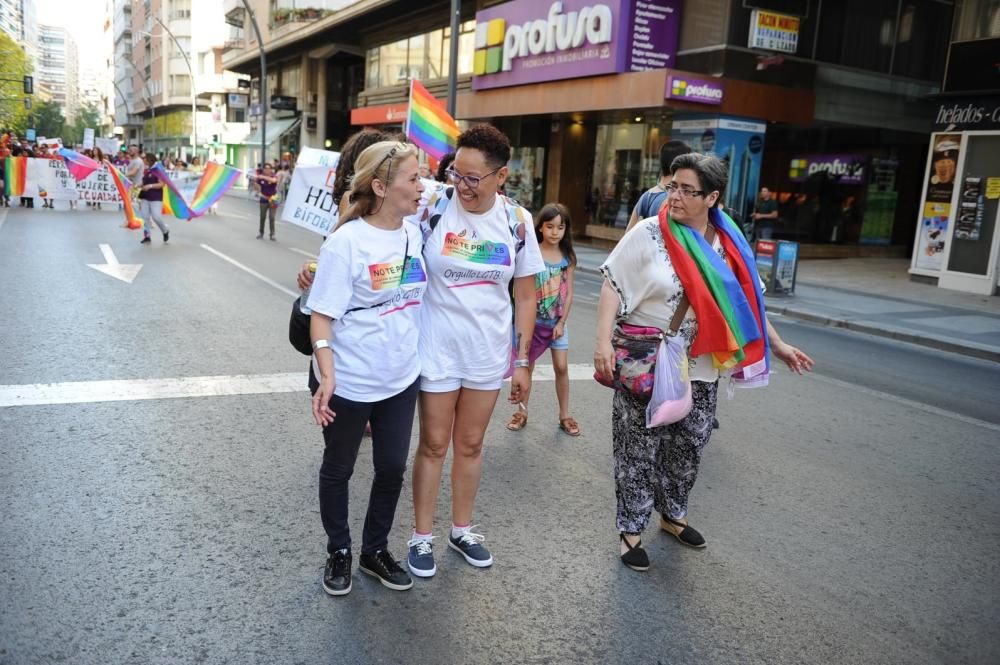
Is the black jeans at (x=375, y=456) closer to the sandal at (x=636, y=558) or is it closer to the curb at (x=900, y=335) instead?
the sandal at (x=636, y=558)

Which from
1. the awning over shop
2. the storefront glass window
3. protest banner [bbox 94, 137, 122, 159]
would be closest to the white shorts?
the storefront glass window

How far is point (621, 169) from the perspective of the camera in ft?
71.3

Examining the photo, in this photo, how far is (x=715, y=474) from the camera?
15.7 feet

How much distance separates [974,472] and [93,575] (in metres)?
5.10

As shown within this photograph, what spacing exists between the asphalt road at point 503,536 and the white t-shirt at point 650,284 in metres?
1.07

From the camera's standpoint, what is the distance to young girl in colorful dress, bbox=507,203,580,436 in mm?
5340

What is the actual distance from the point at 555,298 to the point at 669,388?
6.81ft

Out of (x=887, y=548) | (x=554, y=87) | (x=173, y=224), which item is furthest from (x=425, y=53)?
(x=887, y=548)

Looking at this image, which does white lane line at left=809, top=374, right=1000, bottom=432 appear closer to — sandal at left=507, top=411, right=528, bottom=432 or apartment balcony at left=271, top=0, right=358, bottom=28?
sandal at left=507, top=411, right=528, bottom=432

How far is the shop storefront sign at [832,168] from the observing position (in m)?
21.2

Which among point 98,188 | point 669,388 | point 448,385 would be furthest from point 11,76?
point 669,388

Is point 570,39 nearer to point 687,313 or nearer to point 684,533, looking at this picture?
point 687,313

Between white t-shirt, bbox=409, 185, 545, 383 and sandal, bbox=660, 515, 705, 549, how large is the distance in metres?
1.31

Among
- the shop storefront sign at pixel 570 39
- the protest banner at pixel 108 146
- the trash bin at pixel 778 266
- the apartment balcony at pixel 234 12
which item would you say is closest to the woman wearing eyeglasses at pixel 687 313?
the trash bin at pixel 778 266
